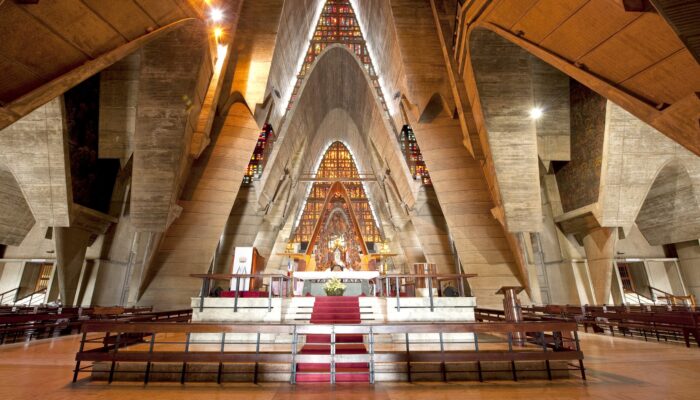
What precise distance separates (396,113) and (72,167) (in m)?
15.9

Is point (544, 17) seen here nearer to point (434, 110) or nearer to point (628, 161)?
point (434, 110)

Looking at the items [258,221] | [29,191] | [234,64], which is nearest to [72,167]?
[29,191]

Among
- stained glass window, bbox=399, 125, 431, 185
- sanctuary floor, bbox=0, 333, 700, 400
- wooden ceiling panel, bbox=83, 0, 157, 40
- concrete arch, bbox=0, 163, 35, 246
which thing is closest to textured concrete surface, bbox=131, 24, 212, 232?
wooden ceiling panel, bbox=83, 0, 157, 40

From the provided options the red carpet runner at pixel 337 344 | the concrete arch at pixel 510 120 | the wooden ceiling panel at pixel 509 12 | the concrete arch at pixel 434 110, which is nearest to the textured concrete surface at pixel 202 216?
the red carpet runner at pixel 337 344

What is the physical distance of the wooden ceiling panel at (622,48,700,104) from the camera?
5059 millimetres

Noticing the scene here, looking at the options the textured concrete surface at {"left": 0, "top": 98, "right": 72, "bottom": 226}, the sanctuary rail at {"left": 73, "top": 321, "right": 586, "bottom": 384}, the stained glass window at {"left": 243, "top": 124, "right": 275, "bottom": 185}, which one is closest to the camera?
the sanctuary rail at {"left": 73, "top": 321, "right": 586, "bottom": 384}

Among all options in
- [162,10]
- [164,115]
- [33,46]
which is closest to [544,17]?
[162,10]

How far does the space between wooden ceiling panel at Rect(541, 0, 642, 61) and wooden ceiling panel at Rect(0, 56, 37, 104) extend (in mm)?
10295

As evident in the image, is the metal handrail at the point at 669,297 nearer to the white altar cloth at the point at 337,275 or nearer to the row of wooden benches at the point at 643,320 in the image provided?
the row of wooden benches at the point at 643,320

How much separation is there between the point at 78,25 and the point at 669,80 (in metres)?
10.7

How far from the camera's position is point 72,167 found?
11648 millimetres

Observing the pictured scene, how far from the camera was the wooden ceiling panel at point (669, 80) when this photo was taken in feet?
16.6

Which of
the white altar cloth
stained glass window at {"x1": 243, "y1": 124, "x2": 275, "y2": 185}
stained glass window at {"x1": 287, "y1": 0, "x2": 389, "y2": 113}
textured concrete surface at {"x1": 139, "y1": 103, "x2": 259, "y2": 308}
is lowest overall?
the white altar cloth

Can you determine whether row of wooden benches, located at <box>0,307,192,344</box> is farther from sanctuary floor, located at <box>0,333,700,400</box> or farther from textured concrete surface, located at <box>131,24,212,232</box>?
textured concrete surface, located at <box>131,24,212,232</box>
